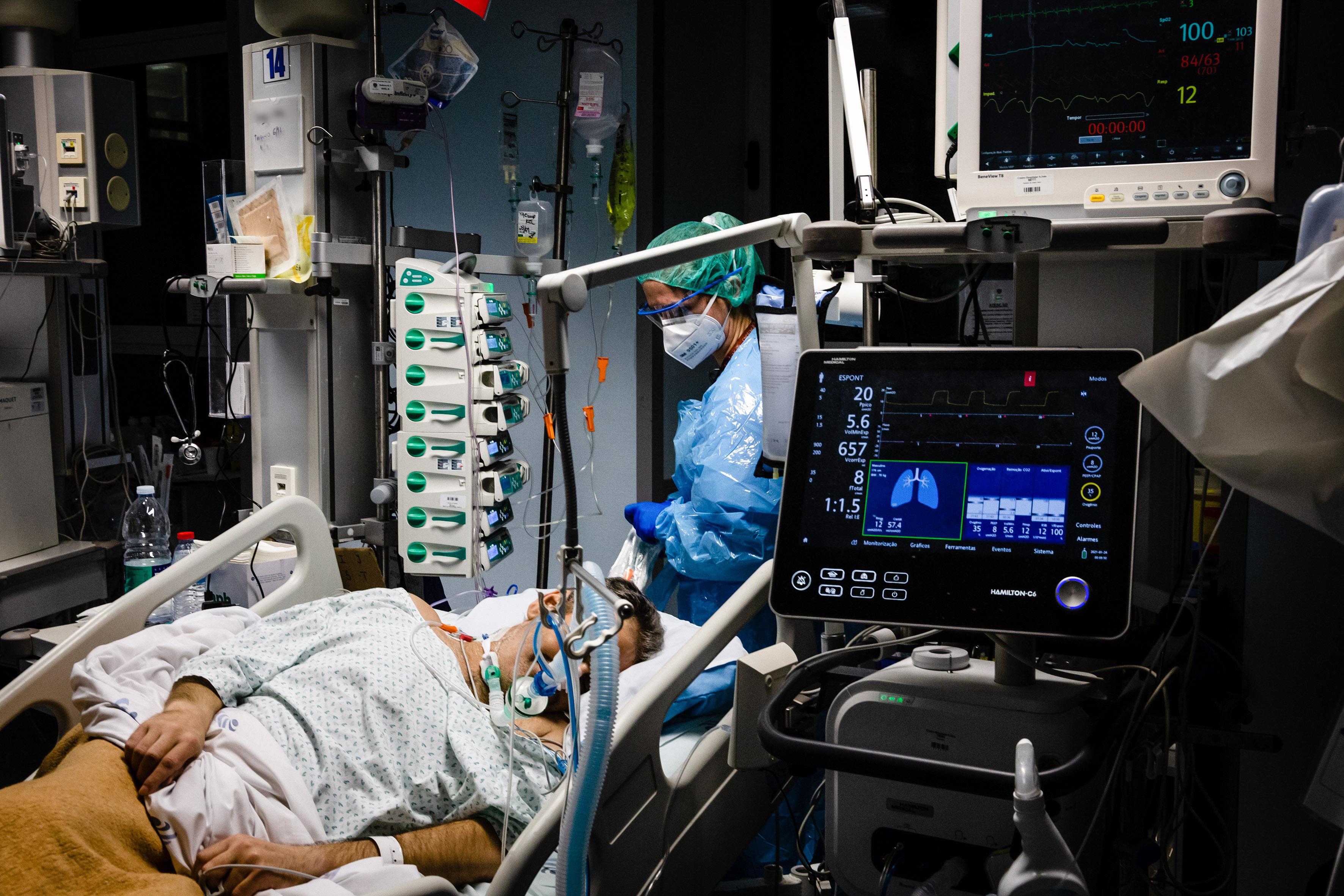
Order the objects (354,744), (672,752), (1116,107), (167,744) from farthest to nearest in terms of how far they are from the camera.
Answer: (672,752), (354,744), (167,744), (1116,107)

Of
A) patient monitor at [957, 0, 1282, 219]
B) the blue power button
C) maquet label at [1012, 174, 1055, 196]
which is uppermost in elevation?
patient monitor at [957, 0, 1282, 219]

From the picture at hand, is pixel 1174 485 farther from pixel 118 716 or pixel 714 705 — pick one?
pixel 118 716

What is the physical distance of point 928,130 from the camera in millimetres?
3484

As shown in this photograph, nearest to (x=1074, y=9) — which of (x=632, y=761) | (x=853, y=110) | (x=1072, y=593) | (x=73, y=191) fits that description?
(x=853, y=110)

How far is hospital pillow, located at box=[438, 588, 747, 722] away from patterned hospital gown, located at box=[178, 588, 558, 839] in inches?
9.8

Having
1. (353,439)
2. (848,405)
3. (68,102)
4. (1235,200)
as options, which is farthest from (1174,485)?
(68,102)

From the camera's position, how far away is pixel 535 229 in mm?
3395

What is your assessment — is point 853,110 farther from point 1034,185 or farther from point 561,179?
point 561,179

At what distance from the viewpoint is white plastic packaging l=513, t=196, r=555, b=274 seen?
134 inches

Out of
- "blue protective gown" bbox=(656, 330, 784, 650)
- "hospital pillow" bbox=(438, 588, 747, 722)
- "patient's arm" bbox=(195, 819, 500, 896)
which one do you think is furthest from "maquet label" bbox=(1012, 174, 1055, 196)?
"patient's arm" bbox=(195, 819, 500, 896)

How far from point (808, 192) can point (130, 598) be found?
2.61 m

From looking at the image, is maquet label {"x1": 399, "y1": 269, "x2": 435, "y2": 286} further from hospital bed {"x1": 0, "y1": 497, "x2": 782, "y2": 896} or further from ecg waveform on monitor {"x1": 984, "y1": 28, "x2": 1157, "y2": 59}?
ecg waveform on monitor {"x1": 984, "y1": 28, "x2": 1157, "y2": 59}

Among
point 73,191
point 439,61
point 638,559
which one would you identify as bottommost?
point 638,559

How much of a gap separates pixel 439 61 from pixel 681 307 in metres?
0.95
